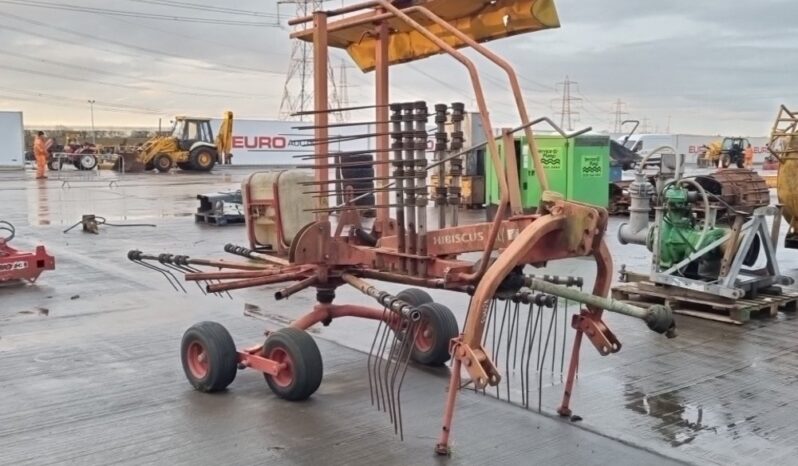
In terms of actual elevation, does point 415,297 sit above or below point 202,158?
below

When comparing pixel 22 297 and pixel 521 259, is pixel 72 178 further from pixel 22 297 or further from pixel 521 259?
pixel 521 259

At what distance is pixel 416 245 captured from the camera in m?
4.75

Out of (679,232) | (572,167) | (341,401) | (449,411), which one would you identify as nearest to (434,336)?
(341,401)

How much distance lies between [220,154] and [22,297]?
30.0 m

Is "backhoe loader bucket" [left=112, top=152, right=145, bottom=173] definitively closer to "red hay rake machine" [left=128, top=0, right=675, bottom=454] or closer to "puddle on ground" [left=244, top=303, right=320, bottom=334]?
"puddle on ground" [left=244, top=303, right=320, bottom=334]

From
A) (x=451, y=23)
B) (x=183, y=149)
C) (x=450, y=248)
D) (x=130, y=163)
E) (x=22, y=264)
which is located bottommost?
(x=22, y=264)

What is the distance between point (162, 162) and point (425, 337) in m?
31.0

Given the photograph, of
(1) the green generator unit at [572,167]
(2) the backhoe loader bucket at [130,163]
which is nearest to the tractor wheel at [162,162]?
(2) the backhoe loader bucket at [130,163]

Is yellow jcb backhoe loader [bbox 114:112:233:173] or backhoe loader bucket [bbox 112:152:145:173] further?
backhoe loader bucket [bbox 112:152:145:173]

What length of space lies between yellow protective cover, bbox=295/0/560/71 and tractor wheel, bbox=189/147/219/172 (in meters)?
29.7

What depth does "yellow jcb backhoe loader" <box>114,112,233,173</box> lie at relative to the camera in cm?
3478

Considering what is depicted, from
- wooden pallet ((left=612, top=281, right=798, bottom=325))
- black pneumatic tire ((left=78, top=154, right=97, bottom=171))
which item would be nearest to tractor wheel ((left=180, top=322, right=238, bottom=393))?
wooden pallet ((left=612, top=281, right=798, bottom=325))

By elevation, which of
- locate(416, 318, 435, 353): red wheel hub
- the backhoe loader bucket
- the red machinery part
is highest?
the backhoe loader bucket

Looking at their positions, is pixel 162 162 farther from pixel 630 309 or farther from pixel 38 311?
pixel 630 309
